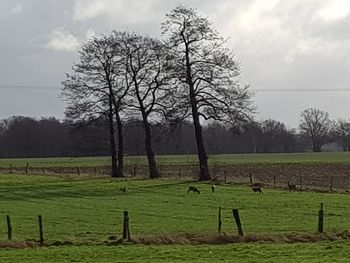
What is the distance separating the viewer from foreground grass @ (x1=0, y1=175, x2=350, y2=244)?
29.5 m

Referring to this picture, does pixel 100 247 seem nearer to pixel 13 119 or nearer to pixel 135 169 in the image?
pixel 135 169

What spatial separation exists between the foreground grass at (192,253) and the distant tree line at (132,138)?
38363mm

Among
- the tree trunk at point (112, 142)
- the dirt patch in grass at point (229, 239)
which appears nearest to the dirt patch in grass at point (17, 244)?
the dirt patch in grass at point (229, 239)

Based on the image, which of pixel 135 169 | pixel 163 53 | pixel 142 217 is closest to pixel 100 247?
pixel 142 217

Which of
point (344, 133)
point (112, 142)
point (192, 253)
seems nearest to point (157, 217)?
point (192, 253)

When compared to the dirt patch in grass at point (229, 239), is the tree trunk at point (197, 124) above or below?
above

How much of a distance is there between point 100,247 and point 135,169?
56633mm

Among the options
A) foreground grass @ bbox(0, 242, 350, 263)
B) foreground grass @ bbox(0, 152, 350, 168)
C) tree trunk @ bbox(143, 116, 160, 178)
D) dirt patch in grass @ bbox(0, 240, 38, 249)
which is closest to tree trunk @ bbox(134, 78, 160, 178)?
tree trunk @ bbox(143, 116, 160, 178)

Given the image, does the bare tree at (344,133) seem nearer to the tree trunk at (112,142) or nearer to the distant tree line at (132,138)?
the distant tree line at (132,138)

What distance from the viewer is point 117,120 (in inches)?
2896

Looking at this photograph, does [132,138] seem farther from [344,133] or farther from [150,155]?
[344,133]

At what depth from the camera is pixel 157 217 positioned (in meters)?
34.8

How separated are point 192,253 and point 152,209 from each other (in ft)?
59.4

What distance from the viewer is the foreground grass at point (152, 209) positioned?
29500 millimetres
